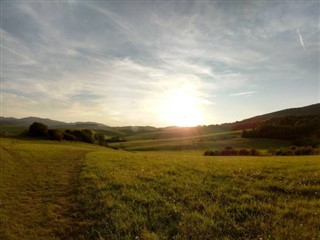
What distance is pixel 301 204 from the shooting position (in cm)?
1068

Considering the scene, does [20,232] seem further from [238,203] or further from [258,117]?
[258,117]

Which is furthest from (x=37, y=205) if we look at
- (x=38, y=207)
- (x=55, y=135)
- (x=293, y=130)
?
(x=293, y=130)

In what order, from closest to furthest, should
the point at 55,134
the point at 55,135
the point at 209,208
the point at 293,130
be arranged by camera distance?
1. the point at 209,208
2. the point at 55,135
3. the point at 55,134
4. the point at 293,130

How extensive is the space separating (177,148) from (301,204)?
92.0 meters

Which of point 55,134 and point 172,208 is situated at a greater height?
point 55,134

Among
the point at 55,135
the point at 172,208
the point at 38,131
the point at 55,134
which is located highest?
the point at 38,131

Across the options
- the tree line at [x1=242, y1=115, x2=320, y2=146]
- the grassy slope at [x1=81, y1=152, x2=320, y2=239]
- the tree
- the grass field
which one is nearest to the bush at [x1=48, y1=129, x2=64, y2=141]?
the tree

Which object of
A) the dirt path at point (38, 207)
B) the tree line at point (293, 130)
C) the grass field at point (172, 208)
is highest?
the tree line at point (293, 130)

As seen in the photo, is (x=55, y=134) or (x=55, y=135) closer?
(x=55, y=135)

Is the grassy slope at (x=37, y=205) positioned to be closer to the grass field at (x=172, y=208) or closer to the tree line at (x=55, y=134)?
the grass field at (x=172, y=208)

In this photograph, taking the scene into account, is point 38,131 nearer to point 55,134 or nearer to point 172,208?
point 55,134

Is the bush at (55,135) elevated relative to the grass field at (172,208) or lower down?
elevated

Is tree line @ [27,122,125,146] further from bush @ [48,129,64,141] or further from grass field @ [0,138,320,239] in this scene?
grass field @ [0,138,320,239]

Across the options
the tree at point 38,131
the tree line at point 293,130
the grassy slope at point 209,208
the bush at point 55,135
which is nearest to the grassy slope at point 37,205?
the grassy slope at point 209,208
